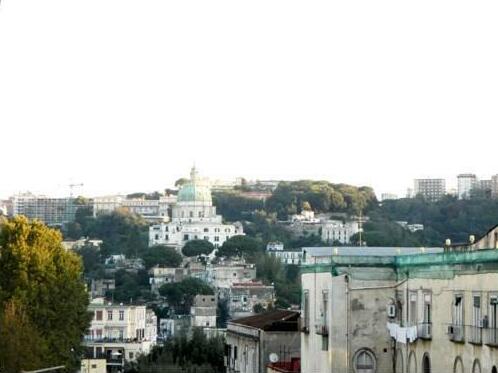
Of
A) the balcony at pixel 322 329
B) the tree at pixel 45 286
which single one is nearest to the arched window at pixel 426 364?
the balcony at pixel 322 329

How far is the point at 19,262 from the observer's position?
73000mm

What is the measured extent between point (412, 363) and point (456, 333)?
3.07 m

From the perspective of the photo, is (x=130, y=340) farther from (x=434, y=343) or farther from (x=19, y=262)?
(x=434, y=343)

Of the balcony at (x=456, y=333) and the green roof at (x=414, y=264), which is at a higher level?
the green roof at (x=414, y=264)

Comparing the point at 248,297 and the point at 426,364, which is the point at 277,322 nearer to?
the point at 426,364

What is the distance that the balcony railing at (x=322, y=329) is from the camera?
36.8 metres

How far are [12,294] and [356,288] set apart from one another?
37714mm

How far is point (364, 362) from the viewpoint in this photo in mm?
35938

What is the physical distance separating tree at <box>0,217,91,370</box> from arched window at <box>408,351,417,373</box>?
37526mm

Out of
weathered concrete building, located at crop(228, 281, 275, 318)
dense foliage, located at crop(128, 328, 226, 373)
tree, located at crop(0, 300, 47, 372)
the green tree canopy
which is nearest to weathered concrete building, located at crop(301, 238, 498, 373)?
tree, located at crop(0, 300, 47, 372)

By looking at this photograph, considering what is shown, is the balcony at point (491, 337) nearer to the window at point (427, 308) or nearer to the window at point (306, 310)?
the window at point (427, 308)

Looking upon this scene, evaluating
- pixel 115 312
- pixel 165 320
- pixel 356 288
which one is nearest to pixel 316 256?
pixel 356 288

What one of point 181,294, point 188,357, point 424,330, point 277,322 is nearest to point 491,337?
point 424,330

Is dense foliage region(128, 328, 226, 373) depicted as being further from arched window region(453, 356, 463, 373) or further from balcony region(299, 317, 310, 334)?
arched window region(453, 356, 463, 373)
